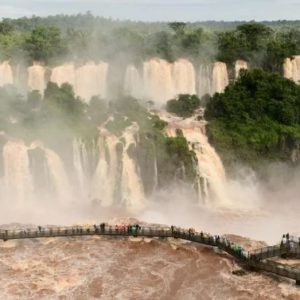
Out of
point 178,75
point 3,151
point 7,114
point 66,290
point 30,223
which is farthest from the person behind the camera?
point 178,75

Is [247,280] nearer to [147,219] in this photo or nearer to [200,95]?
[147,219]

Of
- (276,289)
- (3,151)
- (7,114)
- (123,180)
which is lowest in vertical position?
(276,289)

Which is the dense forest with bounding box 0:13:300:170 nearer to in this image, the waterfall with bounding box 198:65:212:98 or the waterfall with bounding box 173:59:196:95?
the waterfall with bounding box 173:59:196:95

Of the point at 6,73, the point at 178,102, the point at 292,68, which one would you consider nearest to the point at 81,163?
the point at 178,102

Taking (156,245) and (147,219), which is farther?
(147,219)

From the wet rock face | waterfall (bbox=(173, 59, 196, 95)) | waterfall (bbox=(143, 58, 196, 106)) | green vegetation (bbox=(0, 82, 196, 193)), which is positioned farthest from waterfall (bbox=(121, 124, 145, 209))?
waterfall (bbox=(173, 59, 196, 95))

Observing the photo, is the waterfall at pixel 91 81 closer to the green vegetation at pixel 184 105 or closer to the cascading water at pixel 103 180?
the green vegetation at pixel 184 105

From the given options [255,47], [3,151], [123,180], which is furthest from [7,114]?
[255,47]

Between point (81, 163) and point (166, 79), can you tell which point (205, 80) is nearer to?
point (166, 79)
